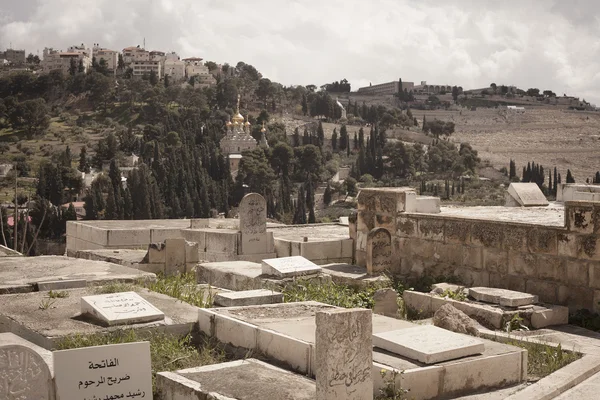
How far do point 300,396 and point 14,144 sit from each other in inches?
4564

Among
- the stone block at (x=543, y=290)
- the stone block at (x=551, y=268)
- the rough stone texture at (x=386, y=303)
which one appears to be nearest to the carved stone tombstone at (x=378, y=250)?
the rough stone texture at (x=386, y=303)

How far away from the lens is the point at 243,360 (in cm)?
616

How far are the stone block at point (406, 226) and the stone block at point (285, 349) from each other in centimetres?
438

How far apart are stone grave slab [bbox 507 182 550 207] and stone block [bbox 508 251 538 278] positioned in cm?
402

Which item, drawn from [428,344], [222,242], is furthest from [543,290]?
[222,242]

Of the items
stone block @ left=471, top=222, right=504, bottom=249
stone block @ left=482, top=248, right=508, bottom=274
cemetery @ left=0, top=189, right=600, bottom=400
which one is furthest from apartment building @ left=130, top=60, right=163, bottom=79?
stone block @ left=482, top=248, right=508, bottom=274

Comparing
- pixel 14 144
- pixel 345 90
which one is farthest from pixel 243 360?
pixel 345 90

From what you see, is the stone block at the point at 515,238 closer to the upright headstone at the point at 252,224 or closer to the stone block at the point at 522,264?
the stone block at the point at 522,264

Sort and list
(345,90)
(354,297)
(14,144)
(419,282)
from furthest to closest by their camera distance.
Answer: (345,90) < (14,144) < (419,282) < (354,297)

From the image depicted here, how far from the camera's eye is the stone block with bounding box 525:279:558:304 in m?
8.57

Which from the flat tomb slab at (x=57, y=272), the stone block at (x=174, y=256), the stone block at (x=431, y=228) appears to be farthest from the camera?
the stone block at (x=174, y=256)

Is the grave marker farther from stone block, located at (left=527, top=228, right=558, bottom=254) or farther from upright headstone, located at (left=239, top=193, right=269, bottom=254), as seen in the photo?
stone block, located at (left=527, top=228, right=558, bottom=254)

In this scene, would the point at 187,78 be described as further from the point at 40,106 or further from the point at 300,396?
the point at 300,396

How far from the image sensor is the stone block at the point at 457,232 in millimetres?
9555
